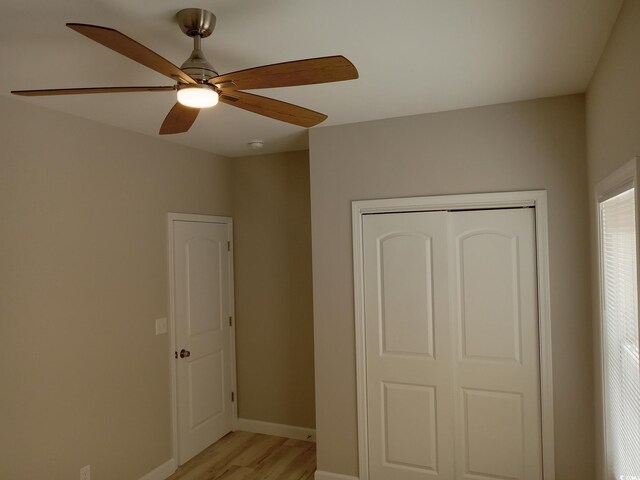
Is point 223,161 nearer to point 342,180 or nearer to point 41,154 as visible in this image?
point 342,180

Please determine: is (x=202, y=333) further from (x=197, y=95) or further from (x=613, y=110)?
(x=613, y=110)

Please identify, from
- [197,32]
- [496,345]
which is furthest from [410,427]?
[197,32]

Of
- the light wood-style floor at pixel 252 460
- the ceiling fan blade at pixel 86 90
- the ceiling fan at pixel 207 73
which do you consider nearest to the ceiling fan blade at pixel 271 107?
the ceiling fan at pixel 207 73

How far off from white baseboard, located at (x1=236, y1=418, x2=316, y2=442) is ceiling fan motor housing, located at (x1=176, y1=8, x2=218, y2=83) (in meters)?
3.42

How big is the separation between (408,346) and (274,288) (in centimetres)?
156

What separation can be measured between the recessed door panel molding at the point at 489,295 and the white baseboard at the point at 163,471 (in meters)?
2.39

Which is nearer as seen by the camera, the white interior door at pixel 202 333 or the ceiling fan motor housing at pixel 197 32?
the ceiling fan motor housing at pixel 197 32

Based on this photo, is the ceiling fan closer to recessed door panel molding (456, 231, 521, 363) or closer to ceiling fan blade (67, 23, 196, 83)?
ceiling fan blade (67, 23, 196, 83)

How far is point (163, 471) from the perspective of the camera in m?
3.47

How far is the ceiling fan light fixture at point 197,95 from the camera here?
1.56 meters

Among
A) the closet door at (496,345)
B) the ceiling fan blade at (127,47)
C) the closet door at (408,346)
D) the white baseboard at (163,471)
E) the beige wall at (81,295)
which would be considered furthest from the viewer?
the white baseboard at (163,471)

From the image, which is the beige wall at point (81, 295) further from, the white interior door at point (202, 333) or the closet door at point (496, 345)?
the closet door at point (496, 345)

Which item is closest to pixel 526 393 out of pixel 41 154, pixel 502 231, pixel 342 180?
pixel 502 231

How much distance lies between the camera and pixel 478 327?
9.64 ft
